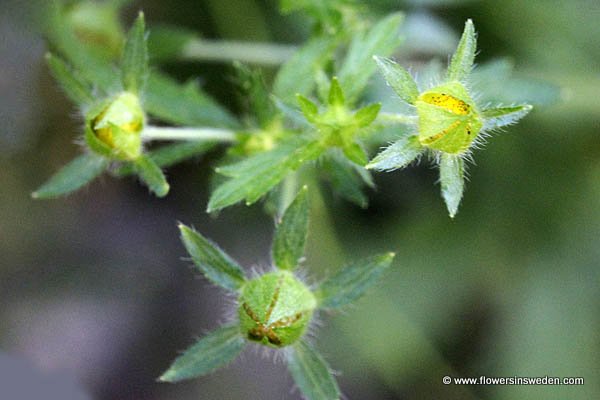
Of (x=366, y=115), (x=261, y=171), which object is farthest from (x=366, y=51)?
(x=261, y=171)

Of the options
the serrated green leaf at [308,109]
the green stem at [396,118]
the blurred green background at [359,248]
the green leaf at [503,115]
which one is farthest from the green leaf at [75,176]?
the blurred green background at [359,248]

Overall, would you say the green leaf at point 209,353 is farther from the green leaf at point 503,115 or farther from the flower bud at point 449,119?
the green leaf at point 503,115

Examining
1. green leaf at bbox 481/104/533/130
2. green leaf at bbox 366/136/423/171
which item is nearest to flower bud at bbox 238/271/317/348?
green leaf at bbox 366/136/423/171

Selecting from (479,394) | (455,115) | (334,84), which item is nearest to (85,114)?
(334,84)

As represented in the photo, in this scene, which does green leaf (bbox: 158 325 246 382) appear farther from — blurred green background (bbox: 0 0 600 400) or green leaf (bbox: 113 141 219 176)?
blurred green background (bbox: 0 0 600 400)

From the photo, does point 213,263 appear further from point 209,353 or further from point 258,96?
point 258,96
